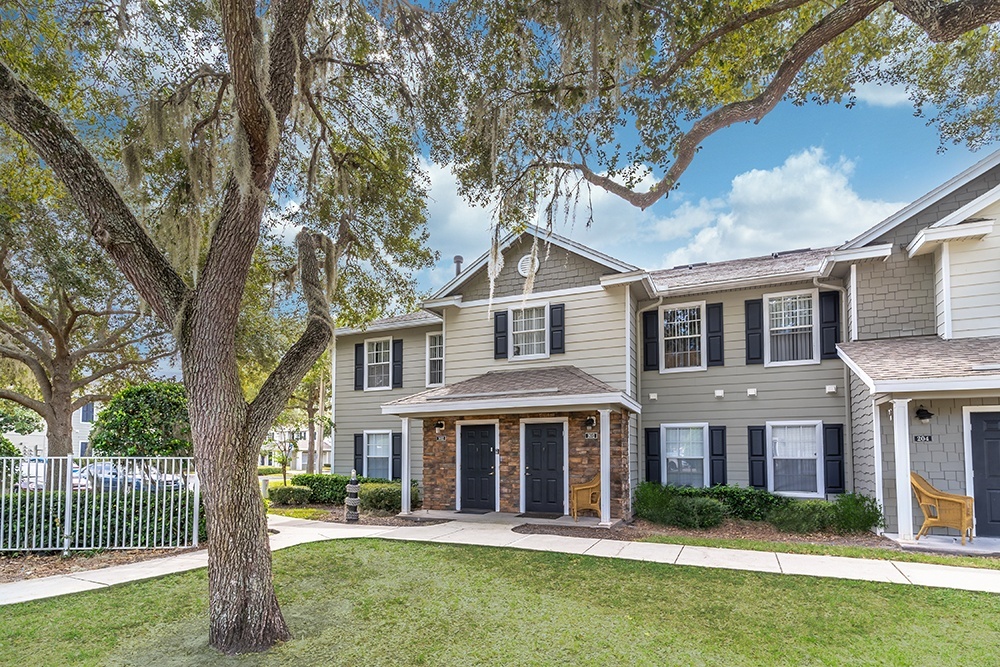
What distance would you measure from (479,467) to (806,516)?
6511 millimetres

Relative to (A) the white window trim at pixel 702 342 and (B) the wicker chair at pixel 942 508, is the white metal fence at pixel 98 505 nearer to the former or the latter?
(A) the white window trim at pixel 702 342

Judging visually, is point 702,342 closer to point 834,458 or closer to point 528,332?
point 834,458

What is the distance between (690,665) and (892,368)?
6863 millimetres

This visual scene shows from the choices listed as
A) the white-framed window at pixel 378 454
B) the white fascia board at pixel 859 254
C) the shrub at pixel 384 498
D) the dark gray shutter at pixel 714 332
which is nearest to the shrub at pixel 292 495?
the white-framed window at pixel 378 454

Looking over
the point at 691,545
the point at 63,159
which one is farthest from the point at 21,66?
the point at 691,545

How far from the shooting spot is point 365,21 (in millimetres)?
7512

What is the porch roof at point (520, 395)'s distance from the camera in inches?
431

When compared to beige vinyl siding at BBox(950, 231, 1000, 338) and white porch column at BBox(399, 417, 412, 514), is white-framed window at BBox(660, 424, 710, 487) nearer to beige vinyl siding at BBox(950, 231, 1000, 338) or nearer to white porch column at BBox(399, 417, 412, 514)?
beige vinyl siding at BBox(950, 231, 1000, 338)

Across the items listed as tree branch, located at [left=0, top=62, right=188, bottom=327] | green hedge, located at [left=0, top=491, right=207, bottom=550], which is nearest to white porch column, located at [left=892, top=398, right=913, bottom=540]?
tree branch, located at [left=0, top=62, right=188, bottom=327]

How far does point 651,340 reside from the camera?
1330cm

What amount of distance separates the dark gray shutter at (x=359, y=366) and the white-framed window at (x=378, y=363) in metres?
0.11

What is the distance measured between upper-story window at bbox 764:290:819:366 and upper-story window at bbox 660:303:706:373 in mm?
1336

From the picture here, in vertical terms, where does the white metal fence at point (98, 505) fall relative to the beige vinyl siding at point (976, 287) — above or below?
below

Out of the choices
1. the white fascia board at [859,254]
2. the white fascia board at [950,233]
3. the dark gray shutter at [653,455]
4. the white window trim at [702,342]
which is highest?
the white fascia board at [950,233]
